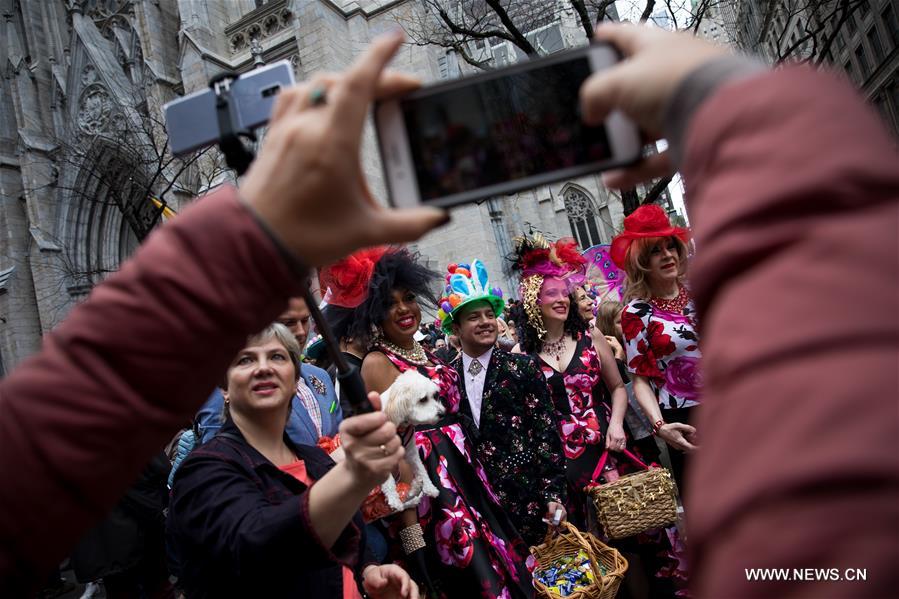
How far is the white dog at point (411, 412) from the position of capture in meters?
2.90

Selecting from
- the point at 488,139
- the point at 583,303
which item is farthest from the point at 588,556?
the point at 488,139

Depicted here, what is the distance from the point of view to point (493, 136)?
1.08 meters

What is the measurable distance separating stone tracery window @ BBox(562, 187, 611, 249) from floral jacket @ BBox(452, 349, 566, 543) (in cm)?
3472

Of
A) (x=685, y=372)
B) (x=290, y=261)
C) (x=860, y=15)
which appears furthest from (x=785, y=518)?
(x=860, y=15)

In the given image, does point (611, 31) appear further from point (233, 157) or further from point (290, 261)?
point (233, 157)

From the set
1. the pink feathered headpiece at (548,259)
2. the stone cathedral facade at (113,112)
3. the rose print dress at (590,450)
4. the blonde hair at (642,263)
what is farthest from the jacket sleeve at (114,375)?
the stone cathedral facade at (113,112)

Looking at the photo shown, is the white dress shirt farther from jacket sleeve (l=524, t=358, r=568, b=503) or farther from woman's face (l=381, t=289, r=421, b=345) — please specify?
woman's face (l=381, t=289, r=421, b=345)

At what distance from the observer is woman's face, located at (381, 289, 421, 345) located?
12.2ft

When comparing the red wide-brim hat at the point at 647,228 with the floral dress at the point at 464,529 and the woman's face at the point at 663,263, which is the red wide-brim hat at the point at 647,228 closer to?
the woman's face at the point at 663,263

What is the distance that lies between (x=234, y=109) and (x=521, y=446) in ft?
9.37

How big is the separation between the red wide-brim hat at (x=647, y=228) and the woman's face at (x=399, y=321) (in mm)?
1540

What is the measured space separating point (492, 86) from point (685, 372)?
3044mm

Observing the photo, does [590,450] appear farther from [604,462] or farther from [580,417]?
[580,417]

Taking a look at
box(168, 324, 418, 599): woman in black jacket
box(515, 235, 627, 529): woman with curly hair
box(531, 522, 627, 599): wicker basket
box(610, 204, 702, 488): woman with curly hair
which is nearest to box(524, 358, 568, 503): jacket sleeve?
box(531, 522, 627, 599): wicker basket
